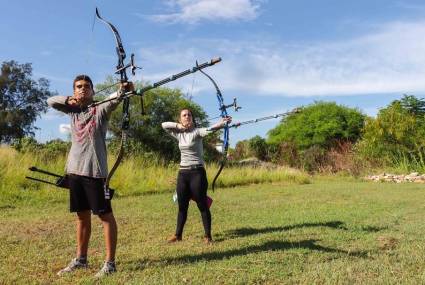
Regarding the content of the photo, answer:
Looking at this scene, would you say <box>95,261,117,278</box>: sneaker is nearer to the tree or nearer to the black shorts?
the black shorts

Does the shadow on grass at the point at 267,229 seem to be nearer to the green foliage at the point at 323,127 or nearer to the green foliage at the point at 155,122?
the green foliage at the point at 155,122

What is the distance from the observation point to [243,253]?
5.66 metres

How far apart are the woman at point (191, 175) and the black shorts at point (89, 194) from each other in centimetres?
192

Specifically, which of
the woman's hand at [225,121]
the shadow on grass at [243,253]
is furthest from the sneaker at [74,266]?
the woman's hand at [225,121]

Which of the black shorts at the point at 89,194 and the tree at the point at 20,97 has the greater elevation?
the tree at the point at 20,97

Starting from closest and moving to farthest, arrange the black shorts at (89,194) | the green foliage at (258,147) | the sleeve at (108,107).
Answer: the sleeve at (108,107)
the black shorts at (89,194)
the green foliage at (258,147)

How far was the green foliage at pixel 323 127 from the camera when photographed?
112ft

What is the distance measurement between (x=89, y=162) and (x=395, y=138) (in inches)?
837

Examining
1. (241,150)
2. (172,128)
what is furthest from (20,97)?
(172,128)

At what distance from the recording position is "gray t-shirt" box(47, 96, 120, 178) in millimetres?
4762

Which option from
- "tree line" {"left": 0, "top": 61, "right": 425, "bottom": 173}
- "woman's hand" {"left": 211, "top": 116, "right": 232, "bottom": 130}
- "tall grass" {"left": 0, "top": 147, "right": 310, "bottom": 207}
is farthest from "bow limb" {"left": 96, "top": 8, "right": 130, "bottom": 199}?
"tree line" {"left": 0, "top": 61, "right": 425, "bottom": 173}

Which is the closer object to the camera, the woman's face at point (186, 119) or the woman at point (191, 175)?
the woman at point (191, 175)

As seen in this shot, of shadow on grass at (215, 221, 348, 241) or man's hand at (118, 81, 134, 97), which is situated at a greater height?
man's hand at (118, 81, 134, 97)

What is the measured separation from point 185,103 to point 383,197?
990cm
